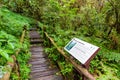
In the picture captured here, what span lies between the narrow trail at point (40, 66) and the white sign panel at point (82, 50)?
1229 mm

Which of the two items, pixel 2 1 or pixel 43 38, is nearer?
pixel 43 38

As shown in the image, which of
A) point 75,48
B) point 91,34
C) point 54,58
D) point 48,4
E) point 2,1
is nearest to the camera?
point 75,48

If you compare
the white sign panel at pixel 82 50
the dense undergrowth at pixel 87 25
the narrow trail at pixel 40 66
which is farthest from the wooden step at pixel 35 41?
the white sign panel at pixel 82 50

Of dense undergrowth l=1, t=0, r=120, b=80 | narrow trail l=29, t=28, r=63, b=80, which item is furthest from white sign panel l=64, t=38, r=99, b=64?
narrow trail l=29, t=28, r=63, b=80

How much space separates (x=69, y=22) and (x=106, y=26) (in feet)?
7.26

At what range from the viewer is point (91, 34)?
9.62 m

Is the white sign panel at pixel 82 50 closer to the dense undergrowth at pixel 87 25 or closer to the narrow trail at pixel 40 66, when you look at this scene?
the dense undergrowth at pixel 87 25

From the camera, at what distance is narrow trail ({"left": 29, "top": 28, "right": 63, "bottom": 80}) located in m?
5.82

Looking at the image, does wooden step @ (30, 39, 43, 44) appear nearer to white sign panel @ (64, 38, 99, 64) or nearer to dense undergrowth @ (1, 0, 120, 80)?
dense undergrowth @ (1, 0, 120, 80)

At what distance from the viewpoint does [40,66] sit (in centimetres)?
662

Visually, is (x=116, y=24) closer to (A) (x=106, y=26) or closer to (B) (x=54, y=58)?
(A) (x=106, y=26)

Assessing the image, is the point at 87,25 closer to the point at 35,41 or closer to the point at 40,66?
the point at 35,41

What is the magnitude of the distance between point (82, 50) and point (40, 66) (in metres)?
2.49

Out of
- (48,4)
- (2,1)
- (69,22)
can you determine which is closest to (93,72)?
(69,22)
